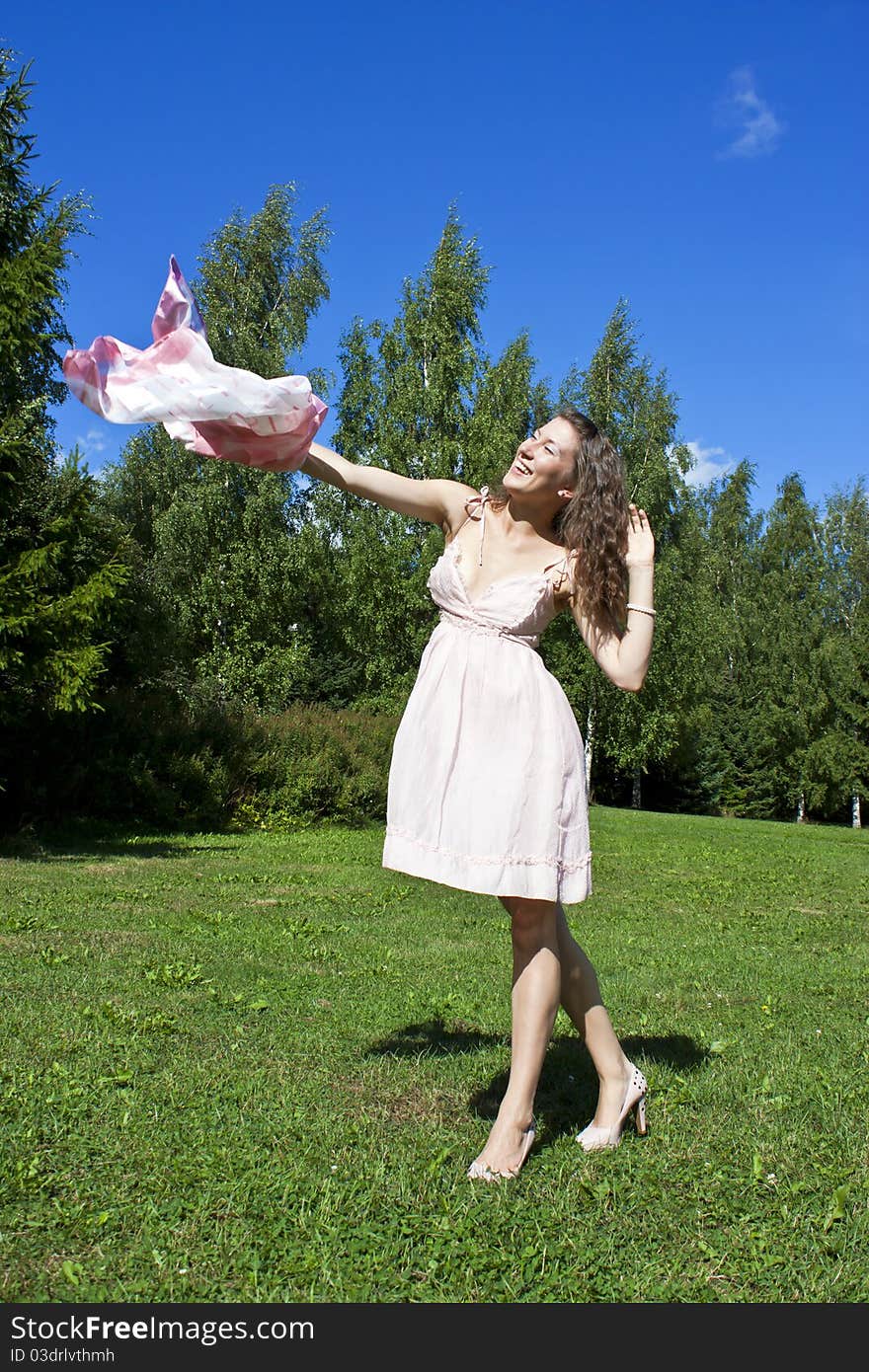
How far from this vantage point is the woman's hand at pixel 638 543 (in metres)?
3.53

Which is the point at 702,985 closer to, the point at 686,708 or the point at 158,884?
the point at 158,884

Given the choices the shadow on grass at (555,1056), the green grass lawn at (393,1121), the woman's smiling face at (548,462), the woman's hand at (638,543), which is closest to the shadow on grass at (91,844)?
the green grass lawn at (393,1121)

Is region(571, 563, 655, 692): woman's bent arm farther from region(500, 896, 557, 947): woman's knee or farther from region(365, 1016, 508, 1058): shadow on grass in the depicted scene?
region(365, 1016, 508, 1058): shadow on grass

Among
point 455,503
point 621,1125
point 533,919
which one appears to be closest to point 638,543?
point 455,503

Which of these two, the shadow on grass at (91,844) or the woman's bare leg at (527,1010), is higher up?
the woman's bare leg at (527,1010)

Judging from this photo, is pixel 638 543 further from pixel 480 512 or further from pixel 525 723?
pixel 525 723

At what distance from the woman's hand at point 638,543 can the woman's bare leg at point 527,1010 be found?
3.65 ft

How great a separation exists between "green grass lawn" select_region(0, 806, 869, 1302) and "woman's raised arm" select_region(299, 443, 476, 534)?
2.07 m

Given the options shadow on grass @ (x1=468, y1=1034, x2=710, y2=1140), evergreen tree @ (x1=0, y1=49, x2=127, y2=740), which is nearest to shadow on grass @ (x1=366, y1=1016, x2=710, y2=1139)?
shadow on grass @ (x1=468, y1=1034, x2=710, y2=1140)

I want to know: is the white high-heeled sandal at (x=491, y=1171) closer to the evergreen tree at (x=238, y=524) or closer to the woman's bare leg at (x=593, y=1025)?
the woman's bare leg at (x=593, y=1025)

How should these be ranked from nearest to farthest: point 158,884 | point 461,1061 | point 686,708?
point 461,1061
point 158,884
point 686,708

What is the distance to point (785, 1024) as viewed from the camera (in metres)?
5.30
